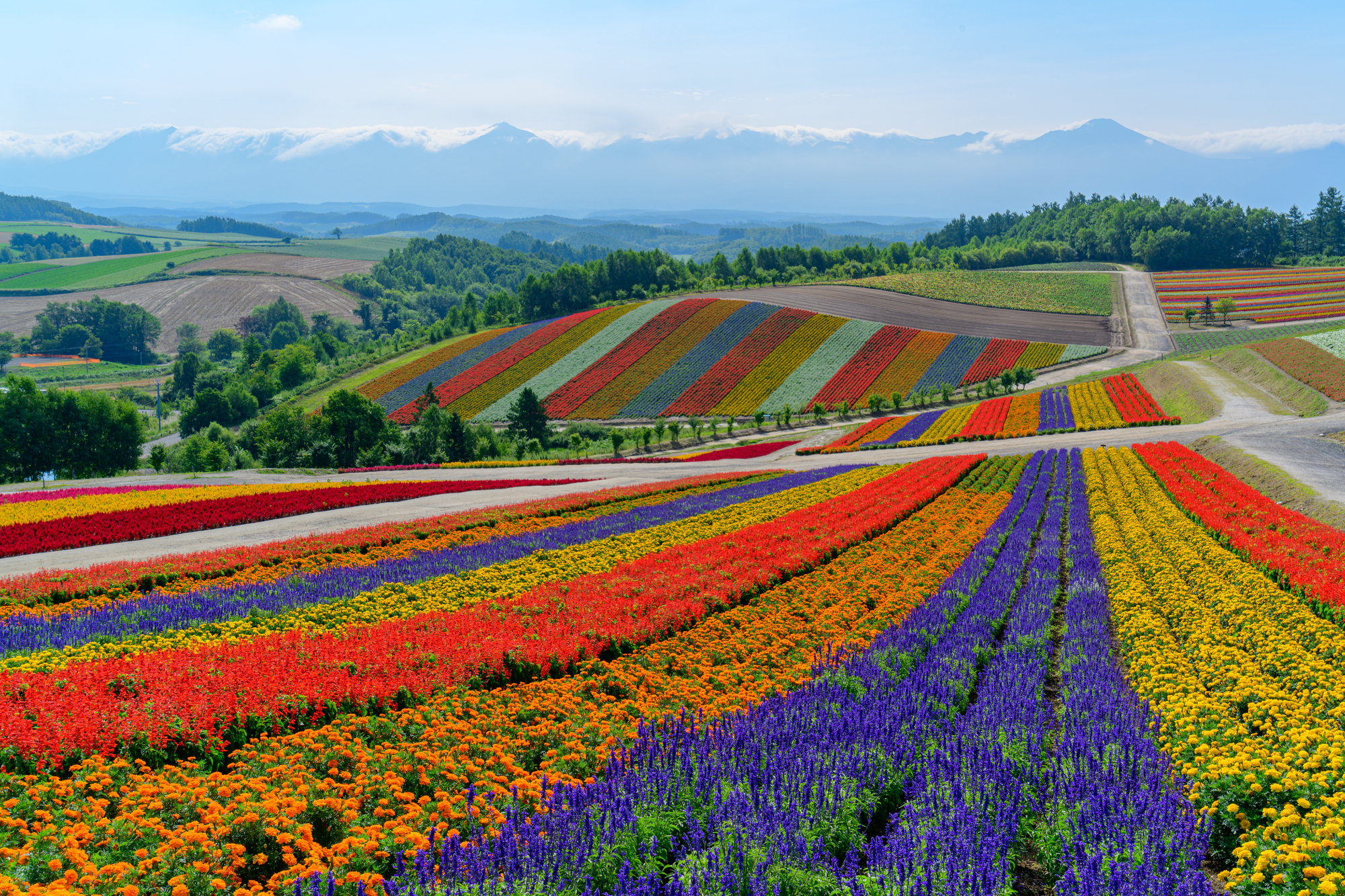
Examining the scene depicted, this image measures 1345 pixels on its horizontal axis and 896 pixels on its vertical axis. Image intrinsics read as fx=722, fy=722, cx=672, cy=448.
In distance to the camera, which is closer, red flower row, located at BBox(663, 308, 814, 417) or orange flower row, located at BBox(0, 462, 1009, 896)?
orange flower row, located at BBox(0, 462, 1009, 896)

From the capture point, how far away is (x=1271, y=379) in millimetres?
63750

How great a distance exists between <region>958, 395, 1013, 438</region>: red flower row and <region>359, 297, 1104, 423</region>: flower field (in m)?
12.4

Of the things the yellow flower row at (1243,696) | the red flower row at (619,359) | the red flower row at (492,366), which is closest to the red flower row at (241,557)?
the yellow flower row at (1243,696)

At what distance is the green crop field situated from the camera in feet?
380

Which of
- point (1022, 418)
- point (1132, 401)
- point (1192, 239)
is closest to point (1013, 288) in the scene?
point (1192, 239)

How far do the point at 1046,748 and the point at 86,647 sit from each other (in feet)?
45.8

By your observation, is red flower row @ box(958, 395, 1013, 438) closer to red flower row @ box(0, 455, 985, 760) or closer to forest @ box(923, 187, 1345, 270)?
red flower row @ box(0, 455, 985, 760)

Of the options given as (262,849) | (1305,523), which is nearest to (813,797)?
(262,849)

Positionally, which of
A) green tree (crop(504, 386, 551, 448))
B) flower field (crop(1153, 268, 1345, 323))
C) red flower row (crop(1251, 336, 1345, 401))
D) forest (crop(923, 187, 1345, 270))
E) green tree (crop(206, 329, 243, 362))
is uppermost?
forest (crop(923, 187, 1345, 270))

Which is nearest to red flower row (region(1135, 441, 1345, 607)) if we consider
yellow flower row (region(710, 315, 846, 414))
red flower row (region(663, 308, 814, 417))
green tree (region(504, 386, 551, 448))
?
yellow flower row (region(710, 315, 846, 414))

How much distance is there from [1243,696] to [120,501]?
115 feet

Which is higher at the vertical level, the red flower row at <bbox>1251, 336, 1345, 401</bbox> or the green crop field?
the green crop field

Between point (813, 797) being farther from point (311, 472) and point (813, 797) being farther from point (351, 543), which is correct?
point (311, 472)

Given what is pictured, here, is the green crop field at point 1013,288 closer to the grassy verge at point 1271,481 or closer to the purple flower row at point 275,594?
the grassy verge at point 1271,481
